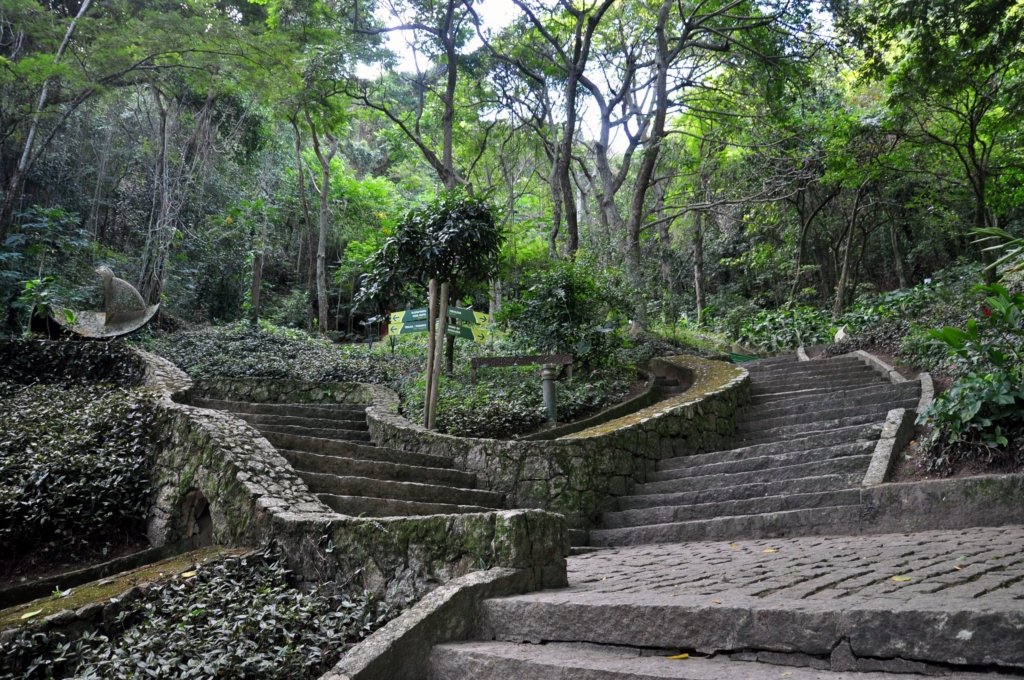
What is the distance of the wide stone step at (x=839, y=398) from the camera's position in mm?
8734

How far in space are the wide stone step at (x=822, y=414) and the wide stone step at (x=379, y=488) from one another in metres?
4.27

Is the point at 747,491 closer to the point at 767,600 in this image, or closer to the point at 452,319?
Result: the point at 767,600

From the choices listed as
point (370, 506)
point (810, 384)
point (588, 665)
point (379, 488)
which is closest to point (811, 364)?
point (810, 384)

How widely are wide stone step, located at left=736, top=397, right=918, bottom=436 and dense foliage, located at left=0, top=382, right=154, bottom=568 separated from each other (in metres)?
6.58

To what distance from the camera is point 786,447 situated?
24.2ft

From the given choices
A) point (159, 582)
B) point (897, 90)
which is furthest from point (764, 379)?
point (159, 582)

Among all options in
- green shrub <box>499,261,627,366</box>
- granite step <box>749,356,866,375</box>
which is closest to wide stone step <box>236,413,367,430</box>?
green shrub <box>499,261,627,366</box>

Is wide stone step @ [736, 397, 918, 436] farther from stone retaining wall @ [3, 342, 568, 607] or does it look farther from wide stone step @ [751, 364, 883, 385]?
stone retaining wall @ [3, 342, 568, 607]

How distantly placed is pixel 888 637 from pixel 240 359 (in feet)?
38.9

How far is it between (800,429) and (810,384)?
2.76 meters

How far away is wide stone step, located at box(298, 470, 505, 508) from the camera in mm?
6129

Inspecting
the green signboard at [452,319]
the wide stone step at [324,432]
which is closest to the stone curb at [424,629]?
the green signboard at [452,319]

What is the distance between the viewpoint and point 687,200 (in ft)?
70.3

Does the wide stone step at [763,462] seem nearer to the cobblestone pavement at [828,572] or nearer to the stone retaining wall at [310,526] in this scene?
the cobblestone pavement at [828,572]
